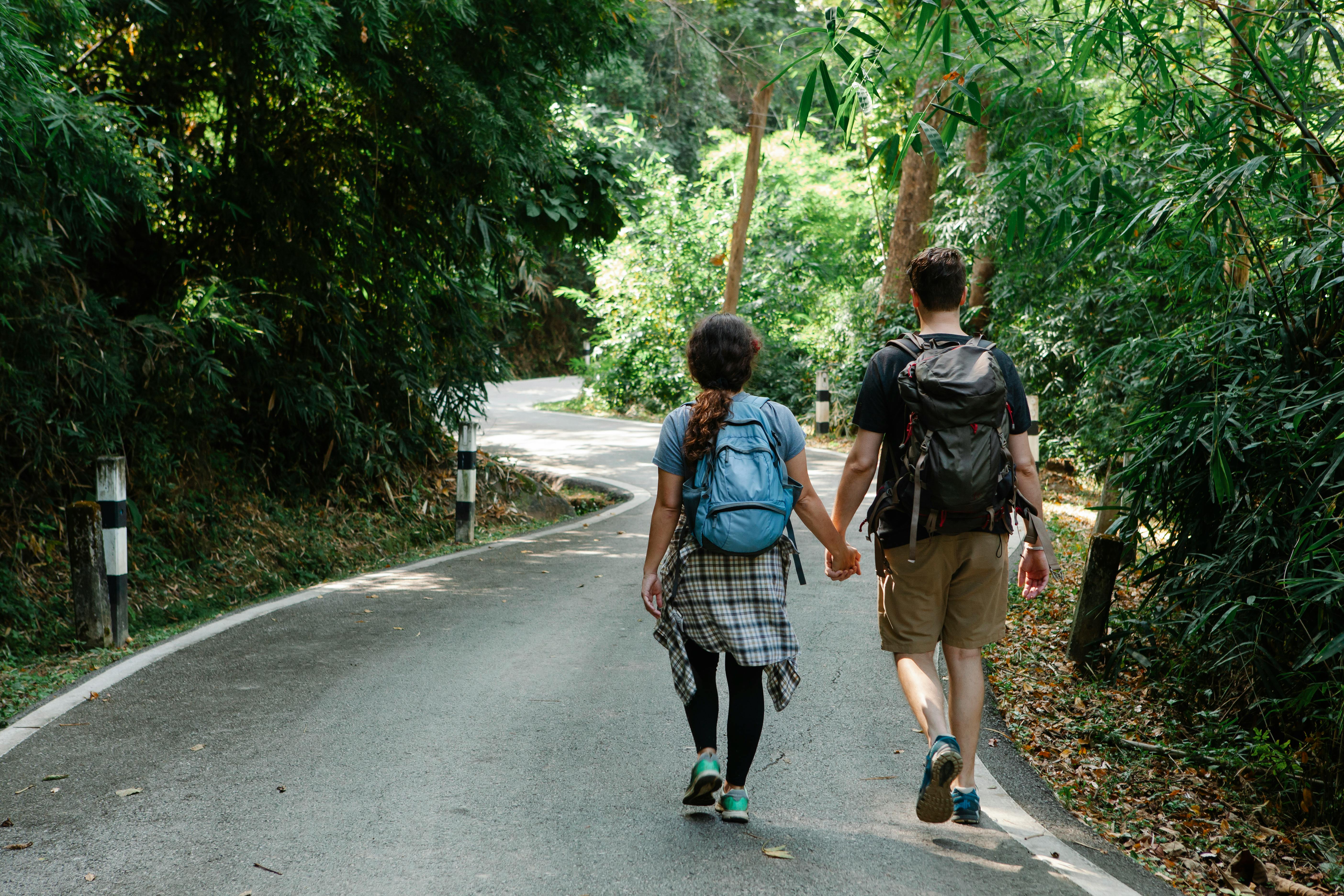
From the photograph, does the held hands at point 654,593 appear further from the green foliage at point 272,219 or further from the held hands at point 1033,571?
the green foliage at point 272,219

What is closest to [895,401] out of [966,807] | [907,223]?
[966,807]

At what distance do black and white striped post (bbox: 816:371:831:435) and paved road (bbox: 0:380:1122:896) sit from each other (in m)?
14.2

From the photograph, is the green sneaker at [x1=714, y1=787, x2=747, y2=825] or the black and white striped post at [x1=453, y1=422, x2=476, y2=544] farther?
the black and white striped post at [x1=453, y1=422, x2=476, y2=544]

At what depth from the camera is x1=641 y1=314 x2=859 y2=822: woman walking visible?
153 inches

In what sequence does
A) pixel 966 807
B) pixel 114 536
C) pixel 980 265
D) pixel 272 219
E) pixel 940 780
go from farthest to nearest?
pixel 980 265 < pixel 272 219 < pixel 114 536 < pixel 966 807 < pixel 940 780

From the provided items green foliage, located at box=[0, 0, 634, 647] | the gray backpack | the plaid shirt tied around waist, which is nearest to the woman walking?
the plaid shirt tied around waist

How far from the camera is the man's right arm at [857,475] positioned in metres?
4.03

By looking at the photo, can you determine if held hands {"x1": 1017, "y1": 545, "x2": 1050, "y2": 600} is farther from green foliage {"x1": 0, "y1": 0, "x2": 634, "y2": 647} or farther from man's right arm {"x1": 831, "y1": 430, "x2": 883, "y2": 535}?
green foliage {"x1": 0, "y1": 0, "x2": 634, "y2": 647}

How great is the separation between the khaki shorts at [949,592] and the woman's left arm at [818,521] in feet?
0.63

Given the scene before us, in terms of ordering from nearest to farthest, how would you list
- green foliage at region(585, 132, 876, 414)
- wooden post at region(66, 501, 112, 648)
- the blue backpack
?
1. the blue backpack
2. wooden post at region(66, 501, 112, 648)
3. green foliage at region(585, 132, 876, 414)

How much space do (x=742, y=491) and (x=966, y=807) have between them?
1426 mm

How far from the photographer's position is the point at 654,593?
13.2 feet

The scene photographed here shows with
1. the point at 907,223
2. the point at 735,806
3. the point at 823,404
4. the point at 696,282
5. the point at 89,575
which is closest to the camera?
the point at 735,806

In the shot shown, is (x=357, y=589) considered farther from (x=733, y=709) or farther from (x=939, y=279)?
(x=939, y=279)
